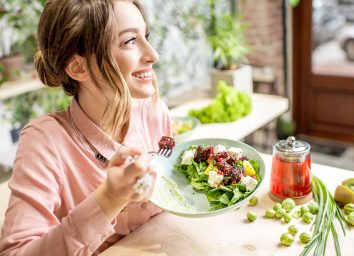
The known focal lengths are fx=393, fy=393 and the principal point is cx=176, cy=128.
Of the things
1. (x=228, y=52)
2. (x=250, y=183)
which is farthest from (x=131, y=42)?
(x=228, y=52)

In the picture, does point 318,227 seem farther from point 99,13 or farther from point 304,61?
point 304,61

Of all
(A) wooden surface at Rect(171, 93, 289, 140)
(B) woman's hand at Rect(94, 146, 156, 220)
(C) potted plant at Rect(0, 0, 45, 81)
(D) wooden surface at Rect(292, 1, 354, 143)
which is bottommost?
(D) wooden surface at Rect(292, 1, 354, 143)

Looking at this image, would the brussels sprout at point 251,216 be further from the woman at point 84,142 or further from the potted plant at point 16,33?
the potted plant at point 16,33

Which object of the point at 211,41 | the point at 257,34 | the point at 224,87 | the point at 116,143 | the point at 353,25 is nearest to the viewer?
the point at 116,143

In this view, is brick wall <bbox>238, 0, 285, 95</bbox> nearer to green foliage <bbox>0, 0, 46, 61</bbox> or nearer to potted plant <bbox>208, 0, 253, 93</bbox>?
potted plant <bbox>208, 0, 253, 93</bbox>

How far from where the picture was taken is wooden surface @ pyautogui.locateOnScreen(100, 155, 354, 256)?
3.59ft

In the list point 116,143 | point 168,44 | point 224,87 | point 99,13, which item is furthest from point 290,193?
point 168,44

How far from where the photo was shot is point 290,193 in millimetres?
1298

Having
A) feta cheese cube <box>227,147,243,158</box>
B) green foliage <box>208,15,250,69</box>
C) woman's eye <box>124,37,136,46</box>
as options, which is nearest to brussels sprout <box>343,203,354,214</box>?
feta cheese cube <box>227,147,243,158</box>

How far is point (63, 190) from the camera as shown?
3.65 ft

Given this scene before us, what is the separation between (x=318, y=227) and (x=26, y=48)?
216 cm

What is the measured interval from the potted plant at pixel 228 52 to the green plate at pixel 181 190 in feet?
5.17

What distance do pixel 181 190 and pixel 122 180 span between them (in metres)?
0.46

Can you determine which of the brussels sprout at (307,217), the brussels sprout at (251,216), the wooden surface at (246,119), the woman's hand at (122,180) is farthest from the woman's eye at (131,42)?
the wooden surface at (246,119)
